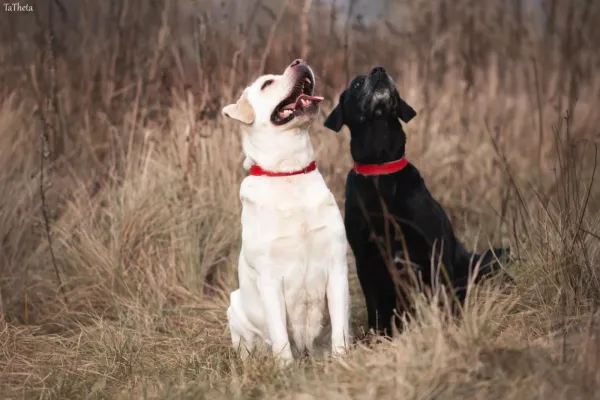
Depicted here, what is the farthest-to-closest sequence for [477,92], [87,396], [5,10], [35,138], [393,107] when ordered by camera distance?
[477,92]
[5,10]
[35,138]
[393,107]
[87,396]

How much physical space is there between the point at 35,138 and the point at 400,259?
10.1 feet

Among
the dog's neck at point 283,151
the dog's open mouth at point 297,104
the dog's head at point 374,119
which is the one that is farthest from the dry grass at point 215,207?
the dog's open mouth at point 297,104

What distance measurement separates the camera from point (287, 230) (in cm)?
333

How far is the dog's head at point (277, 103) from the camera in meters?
3.46

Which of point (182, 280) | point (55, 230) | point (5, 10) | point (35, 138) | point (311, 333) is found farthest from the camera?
point (5, 10)

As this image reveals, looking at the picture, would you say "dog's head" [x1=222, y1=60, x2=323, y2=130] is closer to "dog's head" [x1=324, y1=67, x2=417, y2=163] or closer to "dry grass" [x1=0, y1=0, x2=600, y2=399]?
"dog's head" [x1=324, y1=67, x2=417, y2=163]

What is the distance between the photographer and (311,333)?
11.7 ft

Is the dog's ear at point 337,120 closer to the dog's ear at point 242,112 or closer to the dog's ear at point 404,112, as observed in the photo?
the dog's ear at point 404,112

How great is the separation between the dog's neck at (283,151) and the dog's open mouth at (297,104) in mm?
62

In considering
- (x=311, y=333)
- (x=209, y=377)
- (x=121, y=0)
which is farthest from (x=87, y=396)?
(x=121, y=0)

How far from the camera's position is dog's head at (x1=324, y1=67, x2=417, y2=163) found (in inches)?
148

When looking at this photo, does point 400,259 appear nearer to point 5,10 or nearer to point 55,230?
point 55,230

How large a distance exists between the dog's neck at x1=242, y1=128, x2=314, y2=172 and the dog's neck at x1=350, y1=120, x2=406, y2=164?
36cm

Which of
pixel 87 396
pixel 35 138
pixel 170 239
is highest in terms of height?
pixel 35 138
